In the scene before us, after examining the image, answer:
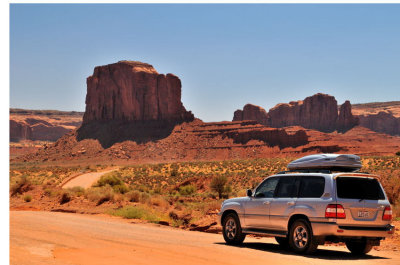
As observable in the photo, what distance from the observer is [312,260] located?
1042cm

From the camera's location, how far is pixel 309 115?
162250mm

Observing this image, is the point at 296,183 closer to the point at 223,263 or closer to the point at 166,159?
the point at 223,263

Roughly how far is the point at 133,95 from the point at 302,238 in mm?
103752

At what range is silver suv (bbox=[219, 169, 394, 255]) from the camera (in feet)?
36.0

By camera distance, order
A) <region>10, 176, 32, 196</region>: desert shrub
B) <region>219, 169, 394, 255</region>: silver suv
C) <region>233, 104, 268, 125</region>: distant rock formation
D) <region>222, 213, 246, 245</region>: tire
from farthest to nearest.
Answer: <region>233, 104, 268, 125</region>: distant rock formation
<region>10, 176, 32, 196</region>: desert shrub
<region>222, 213, 246, 245</region>: tire
<region>219, 169, 394, 255</region>: silver suv

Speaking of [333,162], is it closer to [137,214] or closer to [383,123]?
[137,214]

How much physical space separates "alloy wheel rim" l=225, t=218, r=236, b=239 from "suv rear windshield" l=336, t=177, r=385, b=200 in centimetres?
329

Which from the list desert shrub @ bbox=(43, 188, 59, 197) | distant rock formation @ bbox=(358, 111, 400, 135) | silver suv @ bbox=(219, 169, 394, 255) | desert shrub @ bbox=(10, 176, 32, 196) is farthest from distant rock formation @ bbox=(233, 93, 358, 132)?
silver suv @ bbox=(219, 169, 394, 255)

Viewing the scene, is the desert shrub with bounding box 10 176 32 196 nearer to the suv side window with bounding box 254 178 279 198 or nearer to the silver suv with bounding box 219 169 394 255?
the suv side window with bounding box 254 178 279 198

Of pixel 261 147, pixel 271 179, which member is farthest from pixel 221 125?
pixel 271 179

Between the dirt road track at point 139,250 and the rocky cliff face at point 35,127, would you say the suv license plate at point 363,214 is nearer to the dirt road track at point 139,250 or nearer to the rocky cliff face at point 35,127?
the dirt road track at point 139,250
